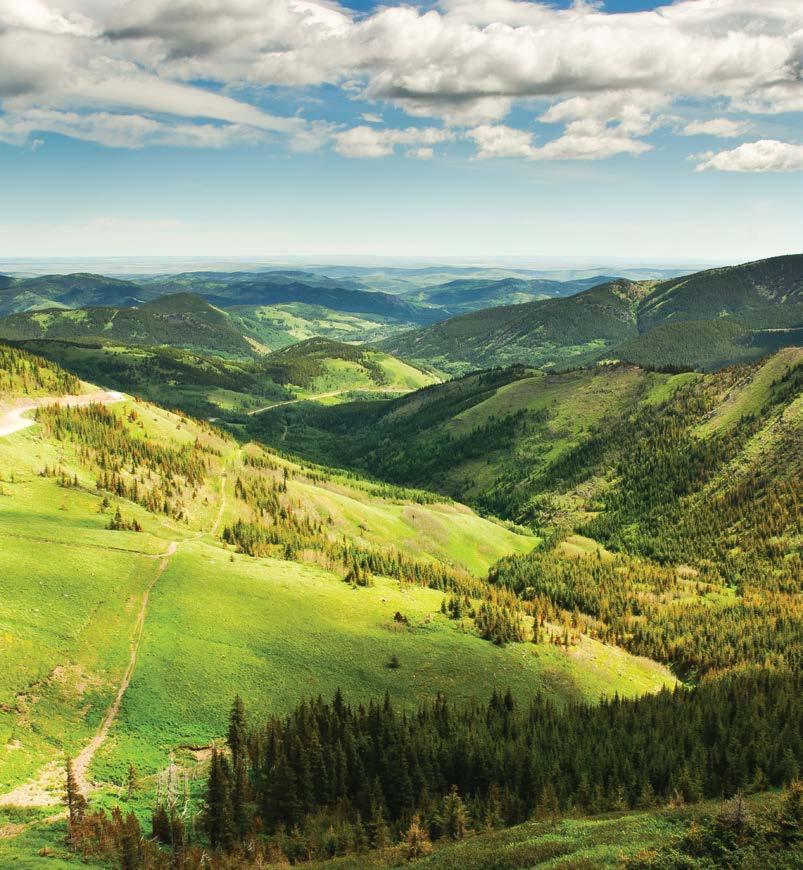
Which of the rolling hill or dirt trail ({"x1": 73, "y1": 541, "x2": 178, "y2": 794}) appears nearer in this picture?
dirt trail ({"x1": 73, "y1": 541, "x2": 178, "y2": 794})

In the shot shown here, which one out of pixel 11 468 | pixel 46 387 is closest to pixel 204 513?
pixel 11 468

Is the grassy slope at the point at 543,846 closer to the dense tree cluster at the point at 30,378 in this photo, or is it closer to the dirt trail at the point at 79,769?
the dirt trail at the point at 79,769

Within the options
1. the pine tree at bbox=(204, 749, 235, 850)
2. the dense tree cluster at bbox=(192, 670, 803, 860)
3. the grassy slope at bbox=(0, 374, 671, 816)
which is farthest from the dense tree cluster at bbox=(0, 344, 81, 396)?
the pine tree at bbox=(204, 749, 235, 850)

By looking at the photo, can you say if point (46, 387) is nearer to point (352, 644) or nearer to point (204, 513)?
point (204, 513)

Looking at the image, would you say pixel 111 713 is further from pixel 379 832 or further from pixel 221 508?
pixel 221 508

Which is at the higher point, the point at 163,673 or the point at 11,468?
the point at 11,468

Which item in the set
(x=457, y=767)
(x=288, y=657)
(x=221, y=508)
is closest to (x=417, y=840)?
(x=457, y=767)

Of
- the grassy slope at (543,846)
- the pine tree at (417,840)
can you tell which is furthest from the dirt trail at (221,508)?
the pine tree at (417,840)

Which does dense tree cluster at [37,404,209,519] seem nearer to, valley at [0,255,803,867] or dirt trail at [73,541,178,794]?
valley at [0,255,803,867]
